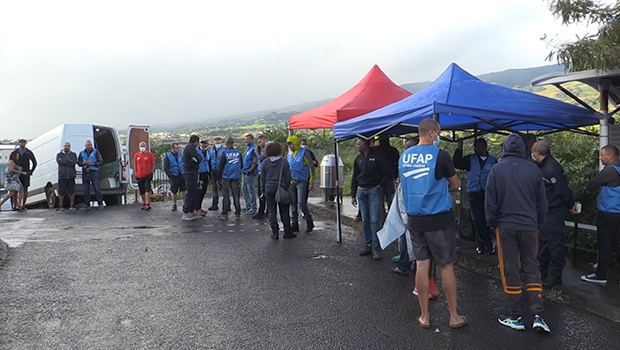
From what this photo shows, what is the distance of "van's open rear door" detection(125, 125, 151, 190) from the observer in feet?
45.6

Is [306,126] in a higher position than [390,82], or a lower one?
lower

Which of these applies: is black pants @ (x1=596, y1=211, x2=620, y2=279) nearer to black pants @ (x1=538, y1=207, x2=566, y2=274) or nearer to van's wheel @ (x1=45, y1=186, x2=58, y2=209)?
black pants @ (x1=538, y1=207, x2=566, y2=274)

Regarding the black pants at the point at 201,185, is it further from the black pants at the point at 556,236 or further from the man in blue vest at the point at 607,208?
the man in blue vest at the point at 607,208

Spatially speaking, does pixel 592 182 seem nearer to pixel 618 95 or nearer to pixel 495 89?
pixel 495 89

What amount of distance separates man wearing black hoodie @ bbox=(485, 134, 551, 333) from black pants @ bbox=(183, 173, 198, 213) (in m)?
7.58

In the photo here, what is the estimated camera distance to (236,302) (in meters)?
5.07

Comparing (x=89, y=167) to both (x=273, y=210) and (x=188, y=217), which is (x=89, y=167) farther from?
(x=273, y=210)

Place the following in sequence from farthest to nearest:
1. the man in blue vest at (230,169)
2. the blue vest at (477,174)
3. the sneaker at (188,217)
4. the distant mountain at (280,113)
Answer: the distant mountain at (280,113), the sneaker at (188,217), the man in blue vest at (230,169), the blue vest at (477,174)

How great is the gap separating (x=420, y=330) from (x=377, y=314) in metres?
0.53

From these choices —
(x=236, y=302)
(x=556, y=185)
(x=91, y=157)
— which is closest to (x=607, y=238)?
(x=556, y=185)

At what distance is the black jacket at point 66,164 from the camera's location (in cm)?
1238

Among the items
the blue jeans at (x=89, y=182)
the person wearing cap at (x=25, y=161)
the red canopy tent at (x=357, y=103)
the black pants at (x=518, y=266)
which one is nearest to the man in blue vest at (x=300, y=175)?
the red canopy tent at (x=357, y=103)

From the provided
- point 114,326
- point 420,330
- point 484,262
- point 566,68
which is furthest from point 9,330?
point 566,68

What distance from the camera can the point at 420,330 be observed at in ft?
14.0
